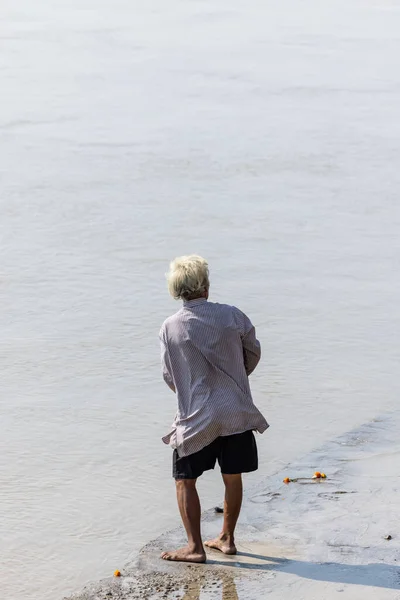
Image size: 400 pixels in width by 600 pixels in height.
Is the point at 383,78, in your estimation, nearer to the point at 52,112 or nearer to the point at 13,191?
the point at 52,112

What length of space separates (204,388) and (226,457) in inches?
12.1

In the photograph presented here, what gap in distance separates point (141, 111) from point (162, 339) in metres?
12.1

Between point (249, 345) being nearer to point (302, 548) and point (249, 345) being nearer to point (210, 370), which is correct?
point (210, 370)

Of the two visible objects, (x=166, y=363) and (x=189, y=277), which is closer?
Answer: (x=189, y=277)

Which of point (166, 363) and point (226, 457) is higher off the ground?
point (166, 363)

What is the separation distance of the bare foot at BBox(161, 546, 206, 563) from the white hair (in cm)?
109

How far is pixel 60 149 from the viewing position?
14023 mm

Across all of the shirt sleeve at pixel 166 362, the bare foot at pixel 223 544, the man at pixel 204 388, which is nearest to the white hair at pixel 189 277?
the man at pixel 204 388

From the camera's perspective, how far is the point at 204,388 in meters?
4.53

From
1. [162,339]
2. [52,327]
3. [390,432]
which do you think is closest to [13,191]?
[52,327]

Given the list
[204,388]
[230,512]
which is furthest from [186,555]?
[204,388]

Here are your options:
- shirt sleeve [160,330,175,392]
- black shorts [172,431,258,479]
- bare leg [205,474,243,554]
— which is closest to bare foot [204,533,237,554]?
bare leg [205,474,243,554]

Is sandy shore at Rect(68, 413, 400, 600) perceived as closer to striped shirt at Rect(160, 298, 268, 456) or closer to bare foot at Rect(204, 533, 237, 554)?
bare foot at Rect(204, 533, 237, 554)

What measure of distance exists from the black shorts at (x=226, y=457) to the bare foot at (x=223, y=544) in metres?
0.32
